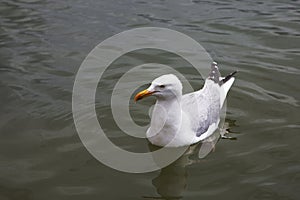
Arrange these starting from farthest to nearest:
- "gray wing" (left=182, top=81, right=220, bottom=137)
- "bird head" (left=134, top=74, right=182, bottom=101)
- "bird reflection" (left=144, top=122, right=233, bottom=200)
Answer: "gray wing" (left=182, top=81, right=220, bottom=137)
"bird head" (left=134, top=74, right=182, bottom=101)
"bird reflection" (left=144, top=122, right=233, bottom=200)

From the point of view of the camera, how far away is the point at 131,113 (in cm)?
751

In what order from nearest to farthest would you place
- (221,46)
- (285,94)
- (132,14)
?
(285,94), (221,46), (132,14)

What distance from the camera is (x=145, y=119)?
735cm

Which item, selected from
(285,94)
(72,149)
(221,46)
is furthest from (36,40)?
(285,94)

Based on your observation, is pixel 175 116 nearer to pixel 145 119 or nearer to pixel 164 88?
pixel 164 88

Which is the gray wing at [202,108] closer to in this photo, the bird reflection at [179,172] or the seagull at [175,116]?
the seagull at [175,116]

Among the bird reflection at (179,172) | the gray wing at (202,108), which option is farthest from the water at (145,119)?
the gray wing at (202,108)

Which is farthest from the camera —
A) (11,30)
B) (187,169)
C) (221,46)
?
(11,30)

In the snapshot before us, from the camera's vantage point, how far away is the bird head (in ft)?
20.9

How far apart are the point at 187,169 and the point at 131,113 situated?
168cm

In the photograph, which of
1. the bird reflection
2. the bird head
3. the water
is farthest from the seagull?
the water

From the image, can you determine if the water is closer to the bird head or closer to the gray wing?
the gray wing

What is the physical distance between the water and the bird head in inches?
30.7

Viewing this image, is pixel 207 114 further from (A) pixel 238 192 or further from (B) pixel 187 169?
(A) pixel 238 192
